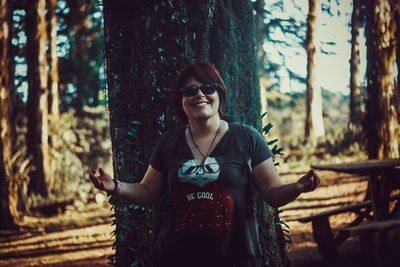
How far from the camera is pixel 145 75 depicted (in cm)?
305

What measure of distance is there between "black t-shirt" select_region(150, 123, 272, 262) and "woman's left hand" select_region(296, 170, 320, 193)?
30 cm

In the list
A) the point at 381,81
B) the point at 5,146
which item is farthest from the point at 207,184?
the point at 5,146

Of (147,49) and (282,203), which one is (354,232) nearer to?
(282,203)

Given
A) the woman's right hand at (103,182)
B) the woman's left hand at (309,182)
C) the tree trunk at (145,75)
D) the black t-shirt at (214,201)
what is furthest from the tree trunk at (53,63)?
the woman's left hand at (309,182)

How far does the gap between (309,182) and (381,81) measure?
6.27 metres

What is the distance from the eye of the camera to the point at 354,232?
4.26m

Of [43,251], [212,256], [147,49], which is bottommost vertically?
[43,251]

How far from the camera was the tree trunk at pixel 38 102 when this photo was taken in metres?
11.9

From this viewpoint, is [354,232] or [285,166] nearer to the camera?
[354,232]

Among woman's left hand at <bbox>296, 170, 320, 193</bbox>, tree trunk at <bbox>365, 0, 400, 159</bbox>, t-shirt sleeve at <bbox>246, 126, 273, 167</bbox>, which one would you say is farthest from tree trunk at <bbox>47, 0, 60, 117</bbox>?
woman's left hand at <bbox>296, 170, 320, 193</bbox>

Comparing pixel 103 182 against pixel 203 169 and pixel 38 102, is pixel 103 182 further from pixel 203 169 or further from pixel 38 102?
pixel 38 102

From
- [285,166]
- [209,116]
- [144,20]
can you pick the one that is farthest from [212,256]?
[285,166]

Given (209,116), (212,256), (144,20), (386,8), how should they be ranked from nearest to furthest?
1. (212,256)
2. (209,116)
3. (144,20)
4. (386,8)

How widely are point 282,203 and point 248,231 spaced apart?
0.26 meters
